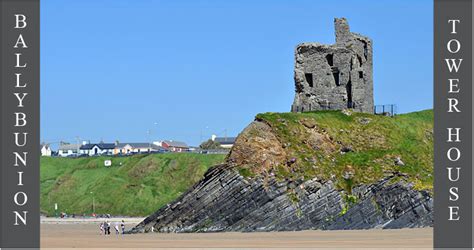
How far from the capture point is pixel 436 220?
176ft

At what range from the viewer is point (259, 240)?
5162 centimetres

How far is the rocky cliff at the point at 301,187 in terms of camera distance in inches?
2325

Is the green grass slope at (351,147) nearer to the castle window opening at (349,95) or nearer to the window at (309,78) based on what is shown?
the castle window opening at (349,95)

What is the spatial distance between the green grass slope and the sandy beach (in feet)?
14.6

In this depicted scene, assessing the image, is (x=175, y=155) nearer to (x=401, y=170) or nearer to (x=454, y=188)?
(x=401, y=170)

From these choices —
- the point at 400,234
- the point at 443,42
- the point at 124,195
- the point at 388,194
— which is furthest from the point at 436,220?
the point at 124,195

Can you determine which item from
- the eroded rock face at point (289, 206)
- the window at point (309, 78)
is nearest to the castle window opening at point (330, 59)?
the window at point (309, 78)

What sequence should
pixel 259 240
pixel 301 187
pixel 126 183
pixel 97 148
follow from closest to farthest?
pixel 259 240, pixel 301 187, pixel 126 183, pixel 97 148

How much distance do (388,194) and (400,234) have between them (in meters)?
6.37

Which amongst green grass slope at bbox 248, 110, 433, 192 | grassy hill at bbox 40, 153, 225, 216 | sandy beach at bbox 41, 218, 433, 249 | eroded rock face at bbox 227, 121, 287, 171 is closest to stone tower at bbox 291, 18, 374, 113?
green grass slope at bbox 248, 110, 433, 192

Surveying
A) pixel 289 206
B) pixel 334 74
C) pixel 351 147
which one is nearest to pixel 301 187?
pixel 289 206

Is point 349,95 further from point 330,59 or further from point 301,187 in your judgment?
point 301,187

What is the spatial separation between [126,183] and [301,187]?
4374 centimetres

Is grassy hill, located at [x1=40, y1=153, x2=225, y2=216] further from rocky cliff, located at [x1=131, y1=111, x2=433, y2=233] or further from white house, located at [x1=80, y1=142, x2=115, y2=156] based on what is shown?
white house, located at [x1=80, y1=142, x2=115, y2=156]
